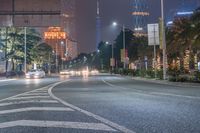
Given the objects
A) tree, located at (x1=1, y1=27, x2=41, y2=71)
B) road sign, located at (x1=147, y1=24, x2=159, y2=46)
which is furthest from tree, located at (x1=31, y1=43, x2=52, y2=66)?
road sign, located at (x1=147, y1=24, x2=159, y2=46)

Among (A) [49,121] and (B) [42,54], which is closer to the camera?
(A) [49,121]

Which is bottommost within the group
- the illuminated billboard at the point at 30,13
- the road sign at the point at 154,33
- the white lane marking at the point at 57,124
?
the white lane marking at the point at 57,124

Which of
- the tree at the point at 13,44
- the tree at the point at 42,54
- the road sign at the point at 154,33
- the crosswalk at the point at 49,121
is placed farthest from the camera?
the tree at the point at 42,54

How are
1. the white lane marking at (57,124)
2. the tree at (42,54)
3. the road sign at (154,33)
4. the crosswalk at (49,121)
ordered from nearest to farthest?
the crosswalk at (49,121), the white lane marking at (57,124), the road sign at (154,33), the tree at (42,54)

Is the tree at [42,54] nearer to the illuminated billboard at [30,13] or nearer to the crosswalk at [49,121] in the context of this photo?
the illuminated billboard at [30,13]

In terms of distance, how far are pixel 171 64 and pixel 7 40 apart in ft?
114

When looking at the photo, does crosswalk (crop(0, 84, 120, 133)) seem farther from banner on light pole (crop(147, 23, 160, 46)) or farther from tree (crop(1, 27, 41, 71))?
tree (crop(1, 27, 41, 71))

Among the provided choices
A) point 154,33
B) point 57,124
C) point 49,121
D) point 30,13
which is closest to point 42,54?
point 30,13

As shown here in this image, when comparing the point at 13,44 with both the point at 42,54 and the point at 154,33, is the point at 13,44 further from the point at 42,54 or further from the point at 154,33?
the point at 154,33

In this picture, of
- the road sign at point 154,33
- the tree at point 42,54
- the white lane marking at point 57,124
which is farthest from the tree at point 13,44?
the white lane marking at point 57,124

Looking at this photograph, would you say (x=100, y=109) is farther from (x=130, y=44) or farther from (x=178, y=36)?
(x=130, y=44)

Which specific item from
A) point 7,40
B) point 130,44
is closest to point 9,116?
point 7,40

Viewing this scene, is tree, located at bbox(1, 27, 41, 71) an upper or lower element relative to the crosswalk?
upper

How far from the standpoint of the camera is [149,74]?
2229 inches
